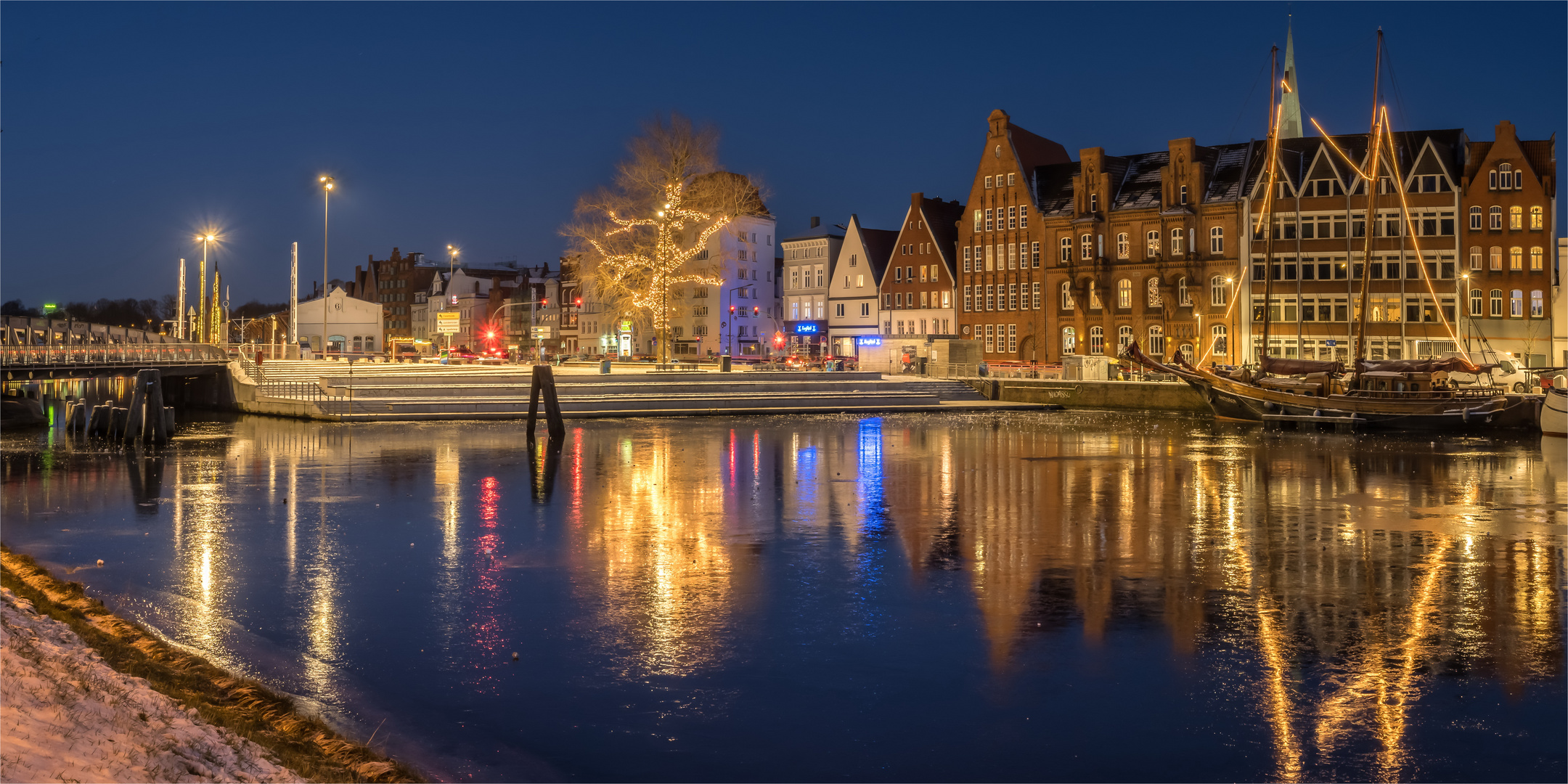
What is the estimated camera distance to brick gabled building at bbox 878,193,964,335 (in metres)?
89.2

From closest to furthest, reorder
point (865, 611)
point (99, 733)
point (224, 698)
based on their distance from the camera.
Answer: point (99, 733) < point (224, 698) < point (865, 611)

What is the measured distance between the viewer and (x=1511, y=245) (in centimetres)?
6825

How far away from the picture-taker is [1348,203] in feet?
230

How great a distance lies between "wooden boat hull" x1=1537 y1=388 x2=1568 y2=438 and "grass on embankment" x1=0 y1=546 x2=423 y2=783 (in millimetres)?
44707

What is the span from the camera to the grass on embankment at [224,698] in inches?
316

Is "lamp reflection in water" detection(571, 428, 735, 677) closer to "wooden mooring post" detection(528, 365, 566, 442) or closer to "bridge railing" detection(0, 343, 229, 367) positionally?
"wooden mooring post" detection(528, 365, 566, 442)

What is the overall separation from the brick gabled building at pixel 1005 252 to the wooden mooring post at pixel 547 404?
4979cm

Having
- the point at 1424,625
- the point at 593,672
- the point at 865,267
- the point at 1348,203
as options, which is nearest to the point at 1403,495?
the point at 1424,625

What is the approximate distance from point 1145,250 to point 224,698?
7360 centimetres

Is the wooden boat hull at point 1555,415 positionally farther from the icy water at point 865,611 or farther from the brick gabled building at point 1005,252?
the brick gabled building at point 1005,252

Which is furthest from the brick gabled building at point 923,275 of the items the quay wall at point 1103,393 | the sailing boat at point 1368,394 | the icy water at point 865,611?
the icy water at point 865,611

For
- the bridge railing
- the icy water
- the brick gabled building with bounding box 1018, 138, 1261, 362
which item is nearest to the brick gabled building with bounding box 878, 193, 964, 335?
the brick gabled building with bounding box 1018, 138, 1261, 362

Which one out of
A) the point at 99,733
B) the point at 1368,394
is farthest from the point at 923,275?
the point at 99,733

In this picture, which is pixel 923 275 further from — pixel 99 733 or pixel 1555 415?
pixel 99 733
